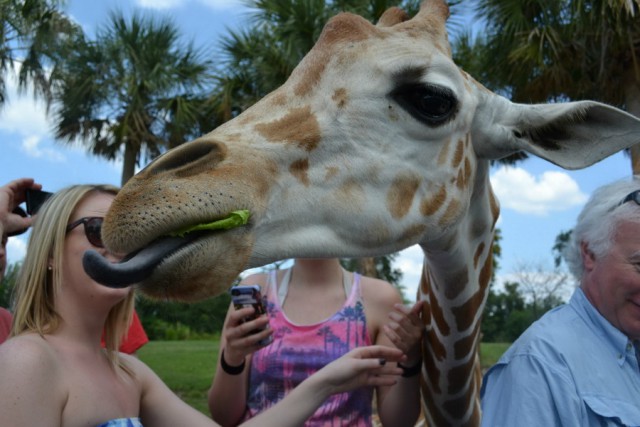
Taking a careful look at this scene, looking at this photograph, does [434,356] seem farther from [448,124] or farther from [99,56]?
[99,56]

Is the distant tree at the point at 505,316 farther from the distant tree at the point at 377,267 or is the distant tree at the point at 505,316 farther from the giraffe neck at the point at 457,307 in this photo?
the giraffe neck at the point at 457,307

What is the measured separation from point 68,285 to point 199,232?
2.75ft

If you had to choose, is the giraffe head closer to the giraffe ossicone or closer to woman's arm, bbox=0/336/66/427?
the giraffe ossicone

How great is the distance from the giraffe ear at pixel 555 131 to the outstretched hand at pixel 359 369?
0.90 metres

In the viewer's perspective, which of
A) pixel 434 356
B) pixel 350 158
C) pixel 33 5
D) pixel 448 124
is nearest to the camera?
pixel 350 158

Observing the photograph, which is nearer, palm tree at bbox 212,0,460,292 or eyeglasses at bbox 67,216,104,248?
eyeglasses at bbox 67,216,104,248

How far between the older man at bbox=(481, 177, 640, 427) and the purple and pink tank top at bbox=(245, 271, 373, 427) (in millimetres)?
632

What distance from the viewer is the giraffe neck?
2520 millimetres

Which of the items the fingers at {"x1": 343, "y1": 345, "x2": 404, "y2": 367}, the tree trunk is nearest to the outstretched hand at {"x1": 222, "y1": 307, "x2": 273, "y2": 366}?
the fingers at {"x1": 343, "y1": 345, "x2": 404, "y2": 367}

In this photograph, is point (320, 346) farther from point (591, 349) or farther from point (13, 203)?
point (13, 203)

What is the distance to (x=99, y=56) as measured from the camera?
48.0ft

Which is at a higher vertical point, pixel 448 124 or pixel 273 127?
pixel 448 124

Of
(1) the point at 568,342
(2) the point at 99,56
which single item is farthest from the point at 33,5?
(1) the point at 568,342

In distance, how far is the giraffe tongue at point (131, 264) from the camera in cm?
145
